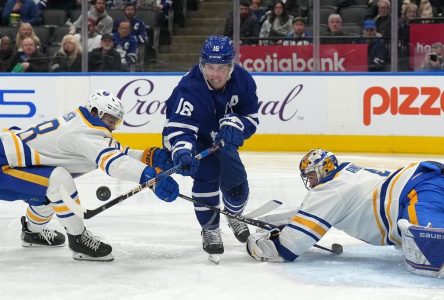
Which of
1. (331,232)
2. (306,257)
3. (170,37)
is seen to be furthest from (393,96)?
(306,257)

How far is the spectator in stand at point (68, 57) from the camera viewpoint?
927 cm

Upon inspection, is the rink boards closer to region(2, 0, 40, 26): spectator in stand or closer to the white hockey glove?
region(2, 0, 40, 26): spectator in stand

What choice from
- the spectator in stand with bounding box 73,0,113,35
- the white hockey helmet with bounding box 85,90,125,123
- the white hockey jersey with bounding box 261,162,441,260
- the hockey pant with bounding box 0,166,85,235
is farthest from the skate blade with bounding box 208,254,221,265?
the spectator in stand with bounding box 73,0,113,35

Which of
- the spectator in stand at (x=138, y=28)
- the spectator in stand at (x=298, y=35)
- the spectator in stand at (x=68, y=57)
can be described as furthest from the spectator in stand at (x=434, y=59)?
the spectator in stand at (x=68, y=57)

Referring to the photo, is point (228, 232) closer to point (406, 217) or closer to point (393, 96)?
point (406, 217)

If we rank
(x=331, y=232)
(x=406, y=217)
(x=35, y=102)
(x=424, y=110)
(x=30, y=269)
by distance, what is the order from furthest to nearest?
1. (x=35, y=102)
2. (x=424, y=110)
3. (x=331, y=232)
4. (x=30, y=269)
5. (x=406, y=217)

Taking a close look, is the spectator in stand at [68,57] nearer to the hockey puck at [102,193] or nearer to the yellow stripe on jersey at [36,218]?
the yellow stripe on jersey at [36,218]

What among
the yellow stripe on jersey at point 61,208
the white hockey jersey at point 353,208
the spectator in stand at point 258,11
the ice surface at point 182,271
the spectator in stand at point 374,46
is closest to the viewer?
Result: the ice surface at point 182,271

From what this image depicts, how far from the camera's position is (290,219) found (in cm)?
441

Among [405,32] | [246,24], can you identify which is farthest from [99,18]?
[405,32]

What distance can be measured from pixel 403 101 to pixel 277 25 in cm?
137

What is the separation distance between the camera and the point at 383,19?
28.9ft

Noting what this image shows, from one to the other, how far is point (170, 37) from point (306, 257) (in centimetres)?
522

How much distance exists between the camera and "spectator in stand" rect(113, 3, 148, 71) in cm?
925
